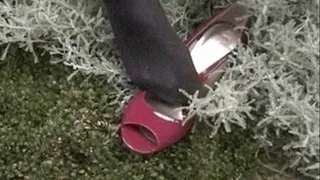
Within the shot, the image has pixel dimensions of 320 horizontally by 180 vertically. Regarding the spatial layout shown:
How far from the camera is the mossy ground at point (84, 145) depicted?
176cm

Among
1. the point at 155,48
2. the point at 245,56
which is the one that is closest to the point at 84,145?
the point at 155,48

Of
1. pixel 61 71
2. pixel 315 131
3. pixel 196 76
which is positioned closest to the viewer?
pixel 315 131

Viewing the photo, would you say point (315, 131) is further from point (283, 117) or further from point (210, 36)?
point (210, 36)

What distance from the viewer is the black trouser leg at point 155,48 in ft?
5.75

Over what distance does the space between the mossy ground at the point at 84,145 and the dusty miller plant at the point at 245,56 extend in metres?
0.04

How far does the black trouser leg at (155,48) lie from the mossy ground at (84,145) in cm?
10

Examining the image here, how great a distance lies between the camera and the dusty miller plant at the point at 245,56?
1.73 metres

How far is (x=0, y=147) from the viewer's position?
5.82 ft

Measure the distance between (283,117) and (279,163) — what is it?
0.38 feet

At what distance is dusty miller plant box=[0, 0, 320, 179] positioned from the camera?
1.73m

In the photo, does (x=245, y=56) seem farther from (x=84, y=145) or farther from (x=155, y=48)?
(x=84, y=145)

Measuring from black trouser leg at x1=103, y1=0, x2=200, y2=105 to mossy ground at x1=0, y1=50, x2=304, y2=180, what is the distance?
100mm

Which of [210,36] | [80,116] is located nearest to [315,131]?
[210,36]

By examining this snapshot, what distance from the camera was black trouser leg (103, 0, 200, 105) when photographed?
175 cm
